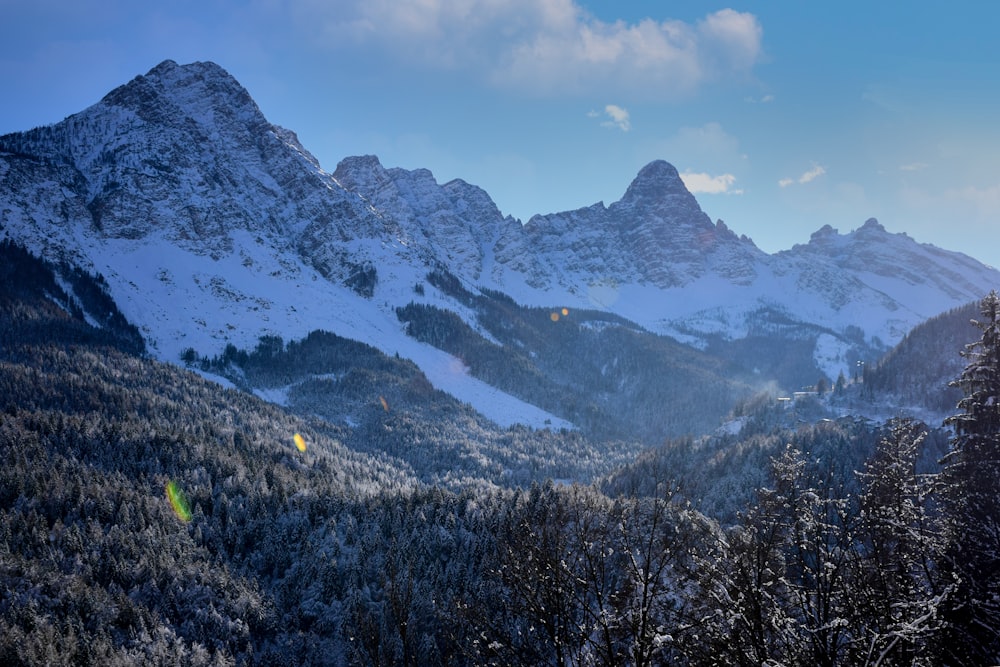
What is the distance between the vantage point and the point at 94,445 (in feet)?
264

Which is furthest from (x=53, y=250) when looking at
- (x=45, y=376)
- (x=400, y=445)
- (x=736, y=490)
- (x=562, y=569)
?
(x=562, y=569)

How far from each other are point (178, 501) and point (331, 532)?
22.1m

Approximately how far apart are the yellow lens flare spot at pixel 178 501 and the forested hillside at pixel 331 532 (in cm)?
29

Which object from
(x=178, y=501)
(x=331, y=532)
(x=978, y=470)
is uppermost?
(x=978, y=470)

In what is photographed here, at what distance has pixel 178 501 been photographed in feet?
241

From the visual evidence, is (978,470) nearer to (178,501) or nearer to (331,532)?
(331,532)

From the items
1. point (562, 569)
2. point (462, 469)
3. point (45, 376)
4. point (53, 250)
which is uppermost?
point (53, 250)

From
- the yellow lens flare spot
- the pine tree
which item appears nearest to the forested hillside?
the pine tree

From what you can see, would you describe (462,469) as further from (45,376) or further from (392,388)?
(45,376)

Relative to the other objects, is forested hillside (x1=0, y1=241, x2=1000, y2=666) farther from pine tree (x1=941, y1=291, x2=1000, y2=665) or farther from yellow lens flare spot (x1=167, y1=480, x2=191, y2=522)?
yellow lens flare spot (x1=167, y1=480, x2=191, y2=522)

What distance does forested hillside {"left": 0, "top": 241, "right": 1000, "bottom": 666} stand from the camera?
44.0ft

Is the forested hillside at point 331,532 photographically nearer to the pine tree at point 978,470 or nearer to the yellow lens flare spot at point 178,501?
the pine tree at point 978,470

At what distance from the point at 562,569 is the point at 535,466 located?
138 metres

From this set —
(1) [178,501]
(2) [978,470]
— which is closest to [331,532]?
(1) [178,501]
